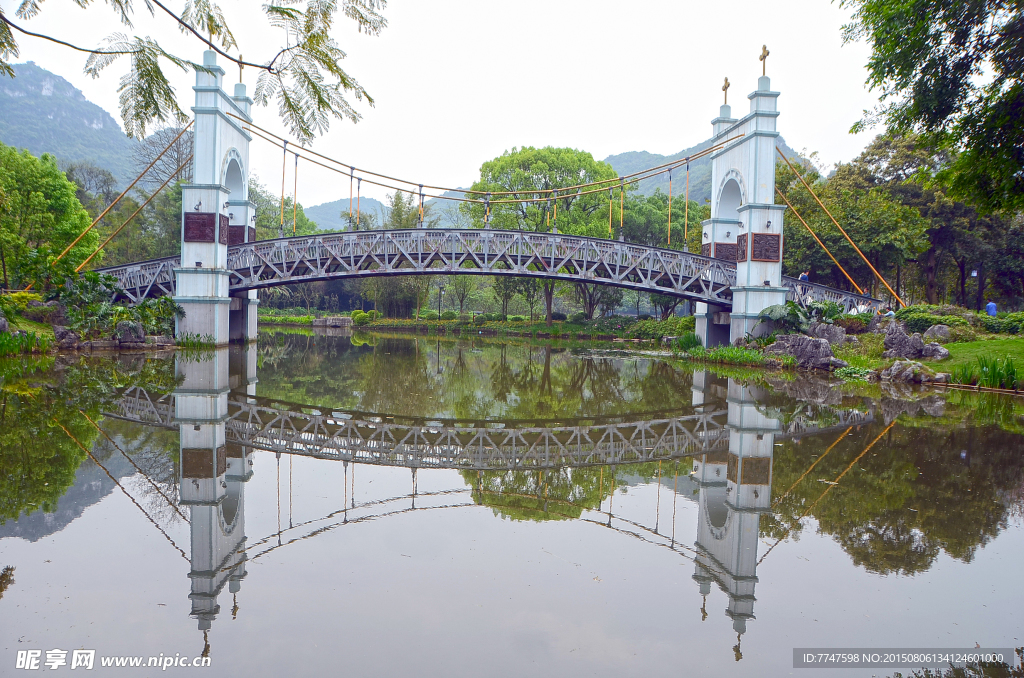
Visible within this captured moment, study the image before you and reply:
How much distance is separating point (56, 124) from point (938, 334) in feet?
543

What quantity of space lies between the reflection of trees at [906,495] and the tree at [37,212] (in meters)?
26.9

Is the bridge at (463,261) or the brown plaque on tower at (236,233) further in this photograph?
the brown plaque on tower at (236,233)

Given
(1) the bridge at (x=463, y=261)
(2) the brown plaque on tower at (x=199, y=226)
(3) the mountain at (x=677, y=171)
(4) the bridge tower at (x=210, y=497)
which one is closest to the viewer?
(4) the bridge tower at (x=210, y=497)

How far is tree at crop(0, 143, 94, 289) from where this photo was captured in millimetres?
25031

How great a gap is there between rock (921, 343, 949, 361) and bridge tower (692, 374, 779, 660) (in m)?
10.3

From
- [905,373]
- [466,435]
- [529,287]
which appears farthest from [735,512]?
[529,287]

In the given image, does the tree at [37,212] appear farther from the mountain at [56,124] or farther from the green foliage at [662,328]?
the mountain at [56,124]

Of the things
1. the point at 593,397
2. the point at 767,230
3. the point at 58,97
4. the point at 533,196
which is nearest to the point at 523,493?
the point at 593,397

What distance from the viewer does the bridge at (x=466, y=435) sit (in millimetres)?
6977

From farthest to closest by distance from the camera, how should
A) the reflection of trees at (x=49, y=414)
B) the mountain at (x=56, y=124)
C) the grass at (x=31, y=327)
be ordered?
the mountain at (x=56, y=124) < the grass at (x=31, y=327) < the reflection of trees at (x=49, y=414)

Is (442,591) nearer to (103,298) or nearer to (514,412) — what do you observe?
(514,412)

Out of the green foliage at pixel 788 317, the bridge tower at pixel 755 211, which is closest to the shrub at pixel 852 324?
the green foliage at pixel 788 317

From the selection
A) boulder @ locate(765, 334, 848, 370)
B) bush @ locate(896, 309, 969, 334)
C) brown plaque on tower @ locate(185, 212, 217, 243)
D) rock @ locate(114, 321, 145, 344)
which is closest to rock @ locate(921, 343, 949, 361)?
boulder @ locate(765, 334, 848, 370)

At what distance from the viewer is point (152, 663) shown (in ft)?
9.02
